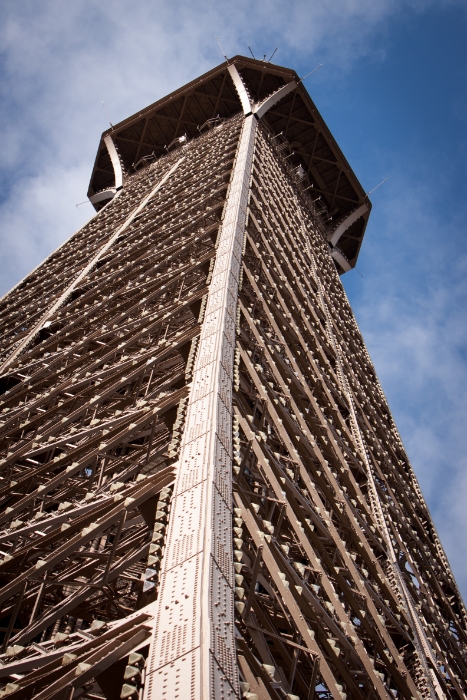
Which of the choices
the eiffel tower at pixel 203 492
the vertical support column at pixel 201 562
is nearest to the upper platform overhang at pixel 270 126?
the eiffel tower at pixel 203 492

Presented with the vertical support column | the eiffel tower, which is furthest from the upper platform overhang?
the vertical support column

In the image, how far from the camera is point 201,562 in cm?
387

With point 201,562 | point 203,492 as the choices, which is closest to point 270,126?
point 203,492

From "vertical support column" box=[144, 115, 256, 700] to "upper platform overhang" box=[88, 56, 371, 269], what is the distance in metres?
29.1

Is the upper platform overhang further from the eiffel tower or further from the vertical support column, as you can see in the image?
the vertical support column

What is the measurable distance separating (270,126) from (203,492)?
32.2 metres

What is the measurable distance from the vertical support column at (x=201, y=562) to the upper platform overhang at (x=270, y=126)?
29.1 m

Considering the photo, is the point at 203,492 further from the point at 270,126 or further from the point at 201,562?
the point at 270,126

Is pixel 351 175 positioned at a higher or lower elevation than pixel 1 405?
higher

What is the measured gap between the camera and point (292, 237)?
821 inches

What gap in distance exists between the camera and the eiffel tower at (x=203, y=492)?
3.77m

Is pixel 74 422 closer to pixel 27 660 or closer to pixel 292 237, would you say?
pixel 27 660

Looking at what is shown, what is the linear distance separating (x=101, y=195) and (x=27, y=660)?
115 feet

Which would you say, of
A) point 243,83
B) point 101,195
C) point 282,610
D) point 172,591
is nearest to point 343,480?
point 282,610
